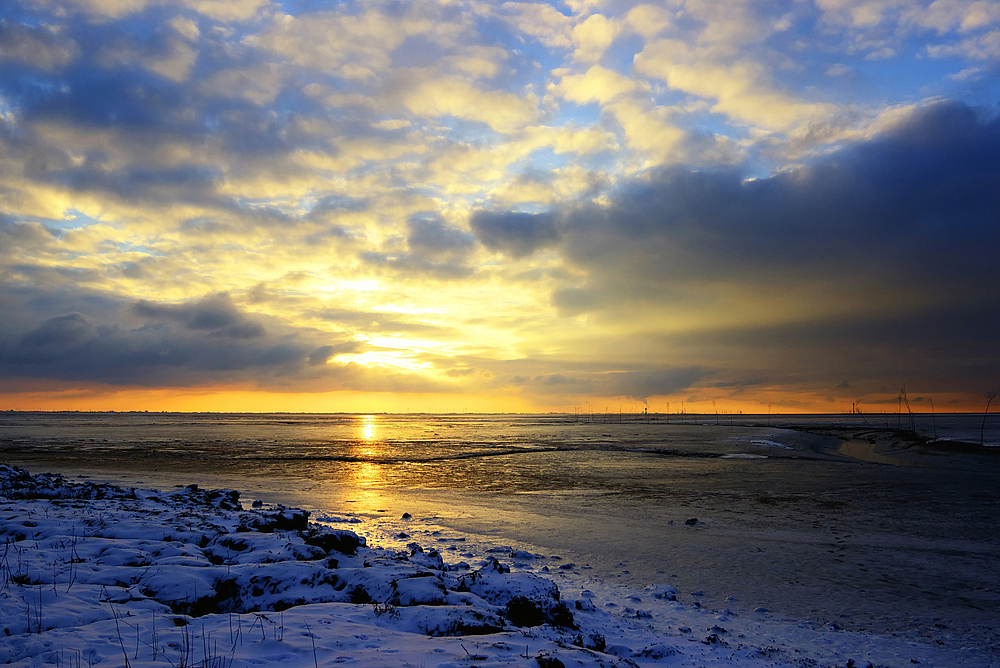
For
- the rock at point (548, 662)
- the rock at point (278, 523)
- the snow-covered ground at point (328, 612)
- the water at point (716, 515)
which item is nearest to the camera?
the rock at point (548, 662)

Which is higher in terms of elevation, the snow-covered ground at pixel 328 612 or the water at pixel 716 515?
the snow-covered ground at pixel 328 612

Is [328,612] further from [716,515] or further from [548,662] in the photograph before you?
[716,515]

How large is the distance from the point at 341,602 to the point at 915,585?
44.7 feet

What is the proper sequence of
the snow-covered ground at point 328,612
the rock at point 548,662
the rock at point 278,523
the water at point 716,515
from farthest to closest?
the rock at point 278,523, the water at point 716,515, the snow-covered ground at point 328,612, the rock at point 548,662

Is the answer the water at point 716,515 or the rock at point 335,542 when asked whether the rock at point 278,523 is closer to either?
the rock at point 335,542

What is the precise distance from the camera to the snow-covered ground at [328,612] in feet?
21.5

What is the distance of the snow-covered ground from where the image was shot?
6.55 m

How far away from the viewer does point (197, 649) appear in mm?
6477

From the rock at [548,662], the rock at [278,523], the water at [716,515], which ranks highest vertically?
the rock at [548,662]

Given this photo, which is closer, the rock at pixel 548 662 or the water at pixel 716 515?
the rock at pixel 548 662

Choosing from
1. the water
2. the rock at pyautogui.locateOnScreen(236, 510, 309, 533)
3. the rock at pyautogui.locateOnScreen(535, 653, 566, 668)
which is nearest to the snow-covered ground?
the rock at pyautogui.locateOnScreen(535, 653, 566, 668)

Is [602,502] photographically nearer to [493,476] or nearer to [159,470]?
[493,476]

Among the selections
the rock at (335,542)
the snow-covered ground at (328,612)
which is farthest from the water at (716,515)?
the rock at (335,542)

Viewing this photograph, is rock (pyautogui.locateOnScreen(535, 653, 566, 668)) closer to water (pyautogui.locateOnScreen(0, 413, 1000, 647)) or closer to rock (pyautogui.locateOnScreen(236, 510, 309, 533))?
water (pyautogui.locateOnScreen(0, 413, 1000, 647))
